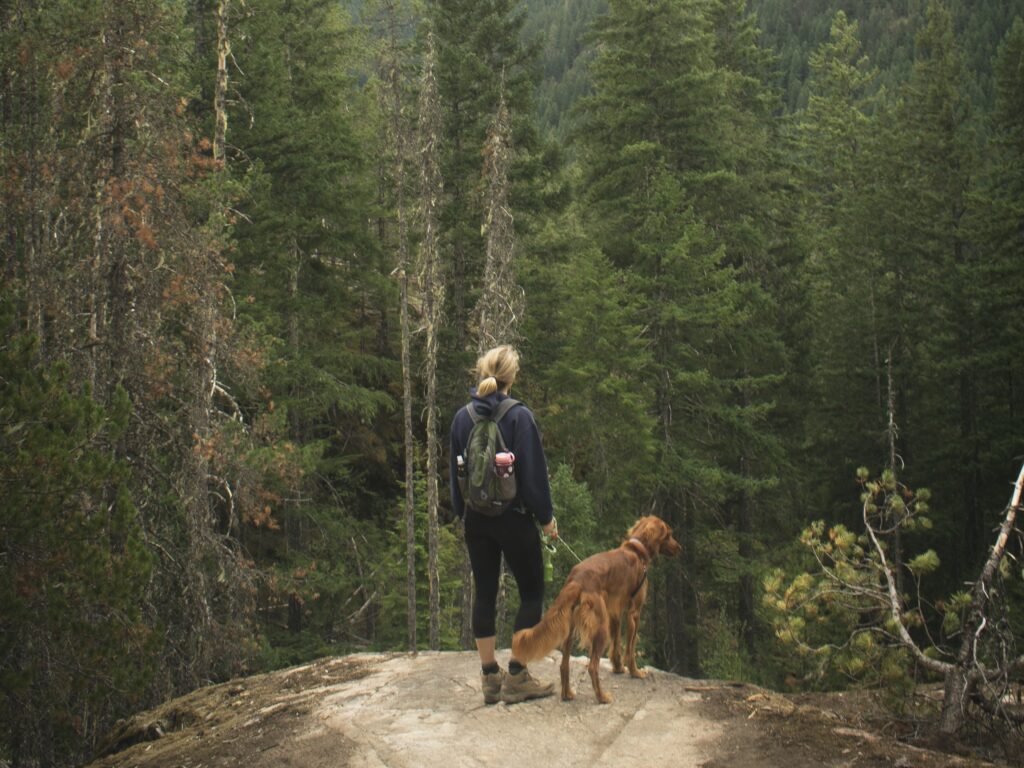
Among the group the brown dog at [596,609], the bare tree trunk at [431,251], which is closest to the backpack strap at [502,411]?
the brown dog at [596,609]

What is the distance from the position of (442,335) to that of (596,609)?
1521 centimetres

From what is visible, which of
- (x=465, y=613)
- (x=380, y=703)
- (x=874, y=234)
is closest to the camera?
(x=380, y=703)

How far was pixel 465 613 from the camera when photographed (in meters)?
16.6

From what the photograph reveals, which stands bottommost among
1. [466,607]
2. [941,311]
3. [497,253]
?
[466,607]

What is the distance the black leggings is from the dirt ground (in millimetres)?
633

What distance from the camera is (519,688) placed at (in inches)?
237

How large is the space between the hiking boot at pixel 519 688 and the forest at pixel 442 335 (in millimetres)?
2035

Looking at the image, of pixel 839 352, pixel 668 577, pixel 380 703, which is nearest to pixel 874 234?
pixel 839 352

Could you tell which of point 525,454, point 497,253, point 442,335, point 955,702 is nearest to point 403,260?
point 497,253

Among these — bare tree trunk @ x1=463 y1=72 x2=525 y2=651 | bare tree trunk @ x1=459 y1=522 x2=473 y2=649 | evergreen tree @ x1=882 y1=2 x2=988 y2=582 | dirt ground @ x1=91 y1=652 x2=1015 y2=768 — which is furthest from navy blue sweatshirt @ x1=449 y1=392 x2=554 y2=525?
evergreen tree @ x1=882 y1=2 x2=988 y2=582

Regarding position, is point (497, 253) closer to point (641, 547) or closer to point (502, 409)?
point (641, 547)

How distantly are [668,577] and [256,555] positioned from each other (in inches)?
358

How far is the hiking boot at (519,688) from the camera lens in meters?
6.00

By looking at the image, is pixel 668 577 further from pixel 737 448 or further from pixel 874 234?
pixel 874 234
